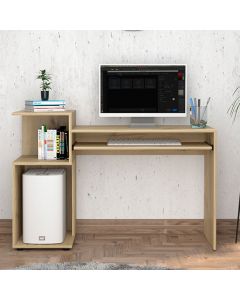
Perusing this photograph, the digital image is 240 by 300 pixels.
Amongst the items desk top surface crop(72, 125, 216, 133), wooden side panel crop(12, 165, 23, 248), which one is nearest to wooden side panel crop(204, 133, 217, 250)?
desk top surface crop(72, 125, 216, 133)

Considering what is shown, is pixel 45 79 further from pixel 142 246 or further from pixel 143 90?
pixel 142 246

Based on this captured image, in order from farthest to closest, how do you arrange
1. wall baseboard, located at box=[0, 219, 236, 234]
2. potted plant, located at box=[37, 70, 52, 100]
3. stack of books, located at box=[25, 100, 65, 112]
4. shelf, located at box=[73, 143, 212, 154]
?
wall baseboard, located at box=[0, 219, 236, 234] < potted plant, located at box=[37, 70, 52, 100] < stack of books, located at box=[25, 100, 65, 112] < shelf, located at box=[73, 143, 212, 154]

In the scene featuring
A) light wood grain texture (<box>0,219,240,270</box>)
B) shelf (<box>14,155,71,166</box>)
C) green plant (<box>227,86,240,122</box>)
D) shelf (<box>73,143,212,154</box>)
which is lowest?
light wood grain texture (<box>0,219,240,270</box>)

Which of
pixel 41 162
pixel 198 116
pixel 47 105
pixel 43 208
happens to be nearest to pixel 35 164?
pixel 41 162

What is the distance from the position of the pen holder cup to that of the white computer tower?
1.10 metres

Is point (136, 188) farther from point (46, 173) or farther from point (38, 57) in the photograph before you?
point (38, 57)

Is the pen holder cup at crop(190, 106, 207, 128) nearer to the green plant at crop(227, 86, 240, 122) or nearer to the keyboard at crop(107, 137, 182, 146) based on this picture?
the keyboard at crop(107, 137, 182, 146)

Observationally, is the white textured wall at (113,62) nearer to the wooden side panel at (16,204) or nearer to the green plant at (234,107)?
the green plant at (234,107)

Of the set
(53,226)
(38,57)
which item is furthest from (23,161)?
(38,57)

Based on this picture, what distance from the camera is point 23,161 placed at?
4.59 metres

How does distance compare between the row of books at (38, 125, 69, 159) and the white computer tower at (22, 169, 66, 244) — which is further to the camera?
the row of books at (38, 125, 69, 159)

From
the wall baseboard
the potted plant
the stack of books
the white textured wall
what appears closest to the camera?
the stack of books

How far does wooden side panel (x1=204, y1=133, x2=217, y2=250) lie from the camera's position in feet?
14.8

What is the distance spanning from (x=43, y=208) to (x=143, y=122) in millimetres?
1056
